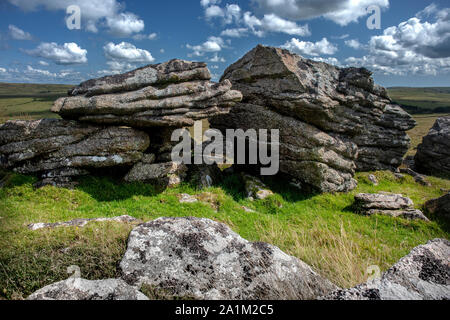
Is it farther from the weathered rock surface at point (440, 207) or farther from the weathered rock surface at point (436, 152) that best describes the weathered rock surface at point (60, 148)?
the weathered rock surface at point (436, 152)

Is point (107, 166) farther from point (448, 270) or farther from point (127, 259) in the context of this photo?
point (448, 270)

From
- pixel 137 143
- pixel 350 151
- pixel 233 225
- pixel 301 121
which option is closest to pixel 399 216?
pixel 350 151

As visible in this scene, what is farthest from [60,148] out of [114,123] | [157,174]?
[157,174]

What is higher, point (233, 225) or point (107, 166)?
point (107, 166)

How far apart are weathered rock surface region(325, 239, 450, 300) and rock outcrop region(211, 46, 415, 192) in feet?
41.9

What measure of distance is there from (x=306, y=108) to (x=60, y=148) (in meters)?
16.3

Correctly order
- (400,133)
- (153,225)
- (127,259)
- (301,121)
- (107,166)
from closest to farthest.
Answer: (127,259) → (153,225) → (107,166) → (301,121) → (400,133)

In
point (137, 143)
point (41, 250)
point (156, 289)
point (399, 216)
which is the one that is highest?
point (137, 143)

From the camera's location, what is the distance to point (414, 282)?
4305 millimetres

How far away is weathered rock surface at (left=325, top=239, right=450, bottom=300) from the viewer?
157 inches

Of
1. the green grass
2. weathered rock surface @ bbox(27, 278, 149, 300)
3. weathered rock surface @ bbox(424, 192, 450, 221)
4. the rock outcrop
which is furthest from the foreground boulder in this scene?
weathered rock surface @ bbox(424, 192, 450, 221)

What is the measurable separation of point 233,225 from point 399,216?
392 inches

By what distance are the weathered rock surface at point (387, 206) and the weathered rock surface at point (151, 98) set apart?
1076cm

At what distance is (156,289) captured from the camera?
4531 mm
